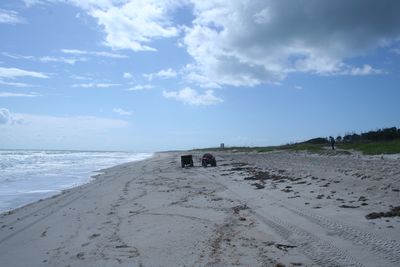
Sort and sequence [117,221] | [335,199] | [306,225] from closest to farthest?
1. [306,225]
2. [117,221]
3. [335,199]

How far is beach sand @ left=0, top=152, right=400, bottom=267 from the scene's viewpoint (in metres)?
6.95

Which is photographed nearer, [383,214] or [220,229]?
[383,214]

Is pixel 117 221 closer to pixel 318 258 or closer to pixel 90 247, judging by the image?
pixel 90 247

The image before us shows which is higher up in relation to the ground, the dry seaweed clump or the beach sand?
the dry seaweed clump

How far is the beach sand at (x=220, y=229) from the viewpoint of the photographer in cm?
695

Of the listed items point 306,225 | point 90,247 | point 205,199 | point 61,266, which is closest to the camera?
point 61,266

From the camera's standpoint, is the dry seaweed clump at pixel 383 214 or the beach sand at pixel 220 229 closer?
the beach sand at pixel 220 229

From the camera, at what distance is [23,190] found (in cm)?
2036

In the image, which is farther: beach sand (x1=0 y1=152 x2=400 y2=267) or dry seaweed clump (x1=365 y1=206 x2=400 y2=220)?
dry seaweed clump (x1=365 y1=206 x2=400 y2=220)

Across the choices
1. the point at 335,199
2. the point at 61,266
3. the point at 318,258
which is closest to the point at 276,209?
the point at 335,199

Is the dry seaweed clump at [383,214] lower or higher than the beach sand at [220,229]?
higher

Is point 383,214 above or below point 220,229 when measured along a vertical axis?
above

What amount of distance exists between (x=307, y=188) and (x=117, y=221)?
7462 millimetres

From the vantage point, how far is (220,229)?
30.1 ft
